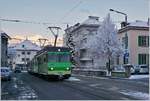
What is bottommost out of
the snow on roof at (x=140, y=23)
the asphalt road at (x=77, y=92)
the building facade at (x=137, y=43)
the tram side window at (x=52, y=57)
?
the asphalt road at (x=77, y=92)

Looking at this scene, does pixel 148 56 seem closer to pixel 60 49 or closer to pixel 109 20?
pixel 109 20

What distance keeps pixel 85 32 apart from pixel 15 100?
90734 mm

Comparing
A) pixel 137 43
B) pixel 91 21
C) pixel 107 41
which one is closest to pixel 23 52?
pixel 91 21

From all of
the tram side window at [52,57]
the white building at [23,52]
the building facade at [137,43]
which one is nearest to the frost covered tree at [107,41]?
the building facade at [137,43]

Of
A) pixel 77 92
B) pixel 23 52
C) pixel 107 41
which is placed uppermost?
pixel 23 52

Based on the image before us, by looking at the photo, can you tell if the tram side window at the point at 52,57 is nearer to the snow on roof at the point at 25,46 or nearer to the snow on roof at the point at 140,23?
the snow on roof at the point at 140,23

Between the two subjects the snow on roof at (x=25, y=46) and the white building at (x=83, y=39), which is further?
the snow on roof at (x=25, y=46)

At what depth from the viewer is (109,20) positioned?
78.6 metres

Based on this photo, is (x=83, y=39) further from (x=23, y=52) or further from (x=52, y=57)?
(x=23, y=52)

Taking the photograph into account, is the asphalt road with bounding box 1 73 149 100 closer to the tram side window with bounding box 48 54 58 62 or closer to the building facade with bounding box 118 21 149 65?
the tram side window with bounding box 48 54 58 62

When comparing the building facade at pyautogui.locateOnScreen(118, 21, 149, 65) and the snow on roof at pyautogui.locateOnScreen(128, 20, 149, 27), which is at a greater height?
the snow on roof at pyautogui.locateOnScreen(128, 20, 149, 27)

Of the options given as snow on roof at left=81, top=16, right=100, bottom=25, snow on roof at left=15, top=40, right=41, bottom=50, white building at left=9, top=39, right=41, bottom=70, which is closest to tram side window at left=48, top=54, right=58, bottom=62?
snow on roof at left=81, top=16, right=100, bottom=25

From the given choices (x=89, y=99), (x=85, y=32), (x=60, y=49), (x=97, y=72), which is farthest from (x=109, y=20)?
(x=89, y=99)

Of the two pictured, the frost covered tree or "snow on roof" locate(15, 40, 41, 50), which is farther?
"snow on roof" locate(15, 40, 41, 50)
